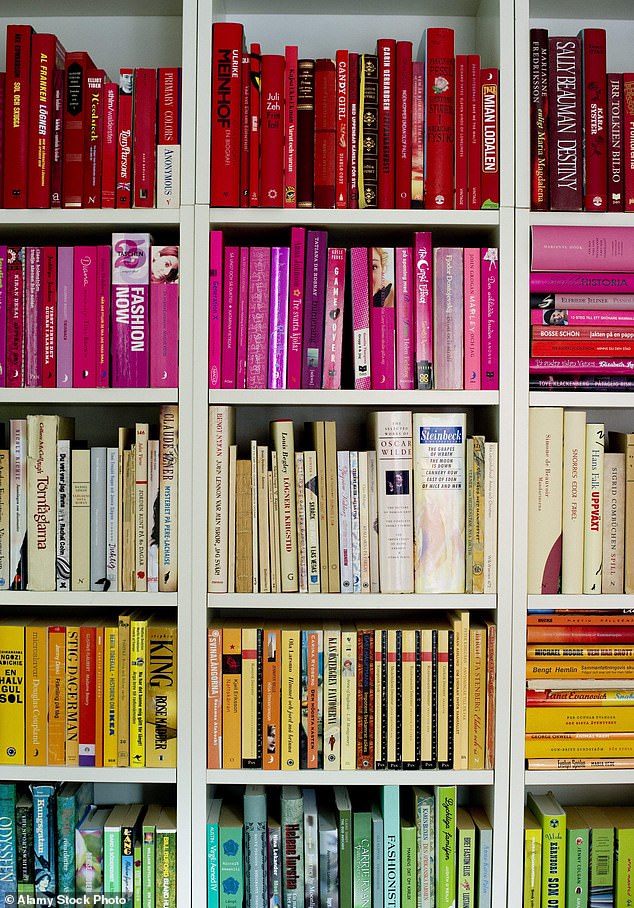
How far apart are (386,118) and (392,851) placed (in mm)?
1343

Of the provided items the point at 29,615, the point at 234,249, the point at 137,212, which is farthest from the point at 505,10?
the point at 29,615

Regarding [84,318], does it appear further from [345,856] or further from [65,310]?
[345,856]

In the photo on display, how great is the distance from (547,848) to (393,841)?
0.29 m

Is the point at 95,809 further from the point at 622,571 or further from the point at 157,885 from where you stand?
the point at 622,571

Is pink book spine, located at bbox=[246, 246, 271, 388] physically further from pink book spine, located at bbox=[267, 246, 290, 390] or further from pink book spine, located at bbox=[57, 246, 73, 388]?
pink book spine, located at bbox=[57, 246, 73, 388]

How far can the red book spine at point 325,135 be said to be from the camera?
1384 millimetres

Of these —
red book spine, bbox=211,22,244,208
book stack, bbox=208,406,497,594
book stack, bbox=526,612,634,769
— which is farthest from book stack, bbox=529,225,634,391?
red book spine, bbox=211,22,244,208

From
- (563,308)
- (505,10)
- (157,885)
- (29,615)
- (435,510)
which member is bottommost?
(157,885)

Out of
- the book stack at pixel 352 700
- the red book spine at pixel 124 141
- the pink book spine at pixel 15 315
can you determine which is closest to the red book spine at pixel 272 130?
the red book spine at pixel 124 141

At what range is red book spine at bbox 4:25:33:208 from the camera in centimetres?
138

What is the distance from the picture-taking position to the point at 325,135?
1385 mm

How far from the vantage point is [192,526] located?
4.55ft

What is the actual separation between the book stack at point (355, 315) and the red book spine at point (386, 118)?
0.34 ft

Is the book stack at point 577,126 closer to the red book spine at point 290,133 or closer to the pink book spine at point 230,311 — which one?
the red book spine at point 290,133
